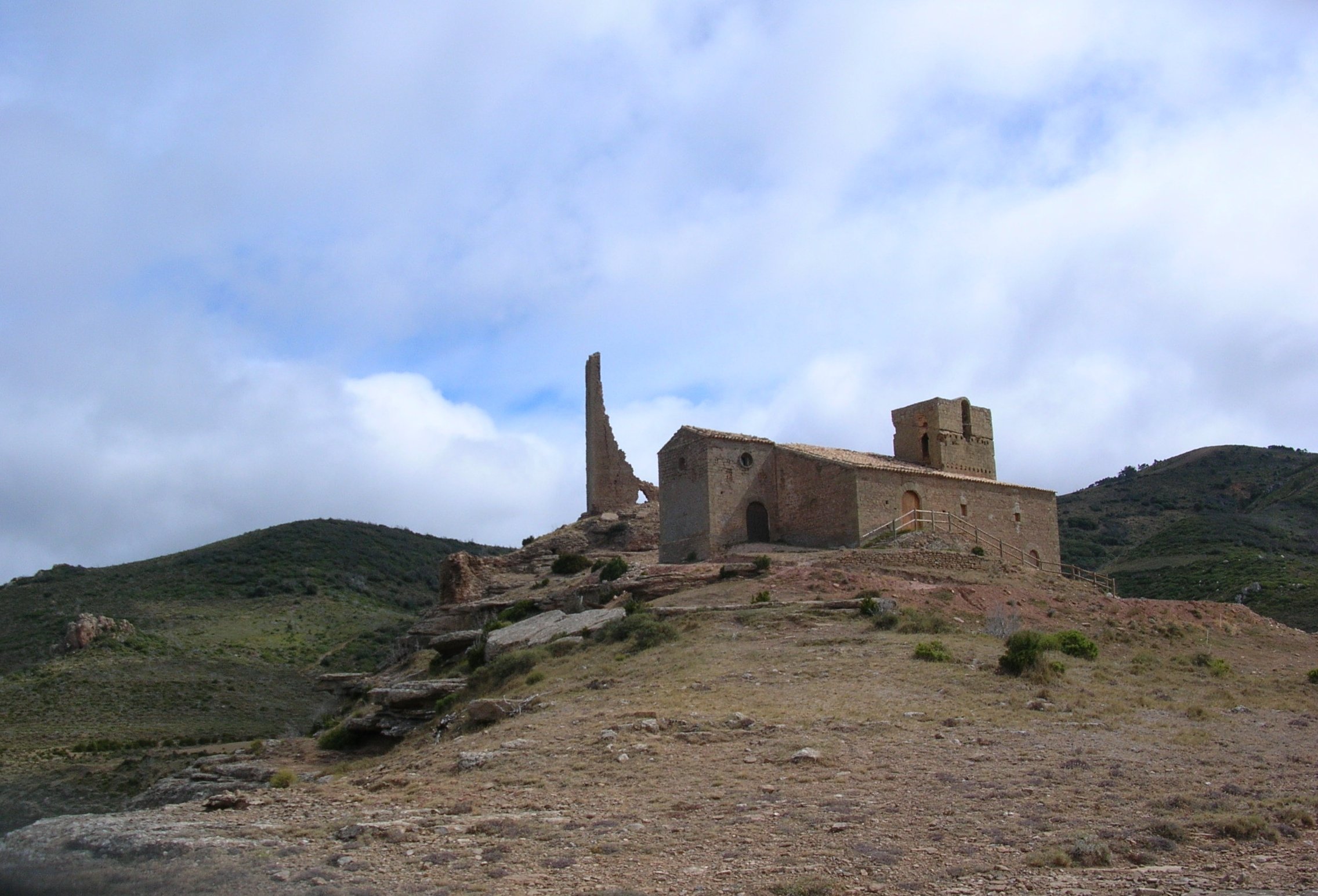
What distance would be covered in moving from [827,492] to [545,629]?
1084cm

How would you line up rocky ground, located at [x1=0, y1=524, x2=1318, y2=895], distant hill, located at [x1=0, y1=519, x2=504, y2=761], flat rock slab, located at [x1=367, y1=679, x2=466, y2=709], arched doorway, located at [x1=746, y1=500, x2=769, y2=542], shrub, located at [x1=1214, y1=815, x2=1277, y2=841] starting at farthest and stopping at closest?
arched doorway, located at [x1=746, y1=500, x2=769, y2=542] → distant hill, located at [x1=0, y1=519, x2=504, y2=761] → flat rock slab, located at [x1=367, y1=679, x2=466, y2=709] → shrub, located at [x1=1214, y1=815, x2=1277, y2=841] → rocky ground, located at [x1=0, y1=524, x2=1318, y2=895]

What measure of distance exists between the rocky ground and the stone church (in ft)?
28.9

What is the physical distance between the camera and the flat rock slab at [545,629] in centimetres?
2406

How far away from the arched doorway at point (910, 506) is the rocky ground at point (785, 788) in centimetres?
864

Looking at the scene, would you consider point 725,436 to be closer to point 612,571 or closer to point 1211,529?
point 612,571

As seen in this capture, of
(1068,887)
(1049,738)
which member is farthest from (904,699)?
(1068,887)

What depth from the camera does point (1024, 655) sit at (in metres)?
17.7

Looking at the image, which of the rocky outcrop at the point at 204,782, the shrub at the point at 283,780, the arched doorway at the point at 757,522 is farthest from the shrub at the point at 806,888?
the arched doorway at the point at 757,522

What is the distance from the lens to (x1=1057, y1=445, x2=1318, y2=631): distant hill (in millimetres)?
42469

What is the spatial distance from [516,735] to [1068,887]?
9.59 m

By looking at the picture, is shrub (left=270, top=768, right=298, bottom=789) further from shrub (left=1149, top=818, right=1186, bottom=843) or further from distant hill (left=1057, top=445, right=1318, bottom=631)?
distant hill (left=1057, top=445, right=1318, bottom=631)

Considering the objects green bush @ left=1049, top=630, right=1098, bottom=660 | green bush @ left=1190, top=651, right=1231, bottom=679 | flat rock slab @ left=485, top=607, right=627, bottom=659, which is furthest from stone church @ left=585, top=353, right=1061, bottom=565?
green bush @ left=1190, top=651, right=1231, bottom=679

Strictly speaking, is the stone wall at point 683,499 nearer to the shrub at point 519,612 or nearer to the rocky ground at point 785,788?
the shrub at point 519,612

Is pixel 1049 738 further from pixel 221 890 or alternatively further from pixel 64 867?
pixel 64 867
